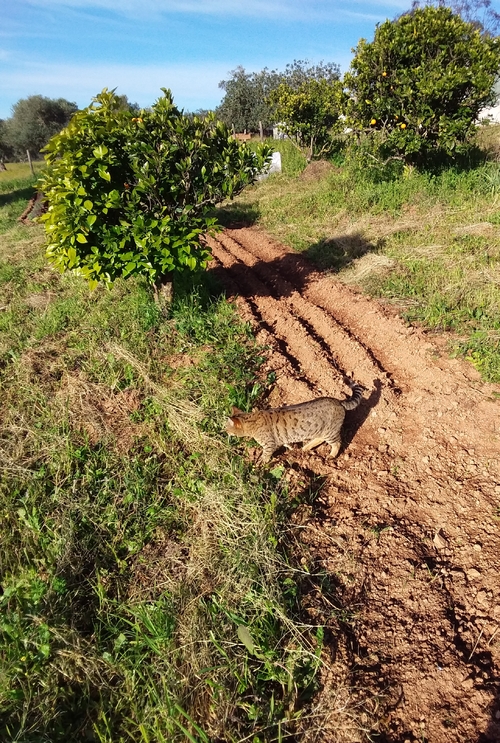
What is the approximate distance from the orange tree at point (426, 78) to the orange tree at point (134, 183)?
238 inches

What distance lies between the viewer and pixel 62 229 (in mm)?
5141

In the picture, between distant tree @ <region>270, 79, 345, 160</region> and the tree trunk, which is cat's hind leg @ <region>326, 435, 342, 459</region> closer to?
the tree trunk

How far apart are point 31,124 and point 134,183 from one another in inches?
1604

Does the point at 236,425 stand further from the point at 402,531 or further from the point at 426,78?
the point at 426,78

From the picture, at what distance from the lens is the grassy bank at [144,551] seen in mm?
2580

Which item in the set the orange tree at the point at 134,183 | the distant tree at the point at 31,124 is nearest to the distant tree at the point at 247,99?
the distant tree at the point at 31,124

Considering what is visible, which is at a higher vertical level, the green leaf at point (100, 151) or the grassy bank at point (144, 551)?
the green leaf at point (100, 151)

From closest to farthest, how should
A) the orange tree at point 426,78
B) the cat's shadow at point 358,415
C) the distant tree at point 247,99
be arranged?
1. the cat's shadow at point 358,415
2. the orange tree at point 426,78
3. the distant tree at point 247,99

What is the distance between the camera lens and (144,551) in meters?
3.51

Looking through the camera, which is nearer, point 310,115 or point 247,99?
point 310,115

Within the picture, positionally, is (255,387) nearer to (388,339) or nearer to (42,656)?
(388,339)

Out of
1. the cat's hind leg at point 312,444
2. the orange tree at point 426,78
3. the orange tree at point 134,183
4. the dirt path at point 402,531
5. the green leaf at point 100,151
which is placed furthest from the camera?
the orange tree at point 426,78

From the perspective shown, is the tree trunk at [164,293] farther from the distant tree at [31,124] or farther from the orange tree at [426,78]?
the distant tree at [31,124]

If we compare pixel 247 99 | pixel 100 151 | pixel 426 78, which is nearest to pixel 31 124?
pixel 247 99
